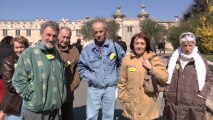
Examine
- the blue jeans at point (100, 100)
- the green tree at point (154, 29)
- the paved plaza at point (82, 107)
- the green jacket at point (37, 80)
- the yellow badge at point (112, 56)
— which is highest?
the green tree at point (154, 29)

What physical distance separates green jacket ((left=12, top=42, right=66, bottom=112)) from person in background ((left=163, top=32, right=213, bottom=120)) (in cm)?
159

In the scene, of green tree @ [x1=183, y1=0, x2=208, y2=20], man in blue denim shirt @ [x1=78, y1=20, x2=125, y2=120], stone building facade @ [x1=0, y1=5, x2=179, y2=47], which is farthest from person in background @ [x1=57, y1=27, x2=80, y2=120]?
stone building facade @ [x1=0, y1=5, x2=179, y2=47]

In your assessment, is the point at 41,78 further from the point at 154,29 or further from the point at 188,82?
the point at 154,29

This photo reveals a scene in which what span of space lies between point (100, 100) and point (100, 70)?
1.51ft

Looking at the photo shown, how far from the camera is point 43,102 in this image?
413 cm

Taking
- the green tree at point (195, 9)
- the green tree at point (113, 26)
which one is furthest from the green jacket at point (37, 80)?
the green tree at point (113, 26)

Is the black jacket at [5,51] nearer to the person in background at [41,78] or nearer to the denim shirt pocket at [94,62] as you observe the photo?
the denim shirt pocket at [94,62]

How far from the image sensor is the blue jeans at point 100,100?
5426 mm

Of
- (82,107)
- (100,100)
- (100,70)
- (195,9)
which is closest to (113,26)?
(195,9)

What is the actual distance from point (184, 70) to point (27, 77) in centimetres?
198

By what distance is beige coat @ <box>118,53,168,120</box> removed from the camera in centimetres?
482

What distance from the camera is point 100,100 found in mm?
5492

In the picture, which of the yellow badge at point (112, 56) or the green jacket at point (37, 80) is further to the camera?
the yellow badge at point (112, 56)

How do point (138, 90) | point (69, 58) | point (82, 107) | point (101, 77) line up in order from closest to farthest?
point (138, 90), point (101, 77), point (69, 58), point (82, 107)
